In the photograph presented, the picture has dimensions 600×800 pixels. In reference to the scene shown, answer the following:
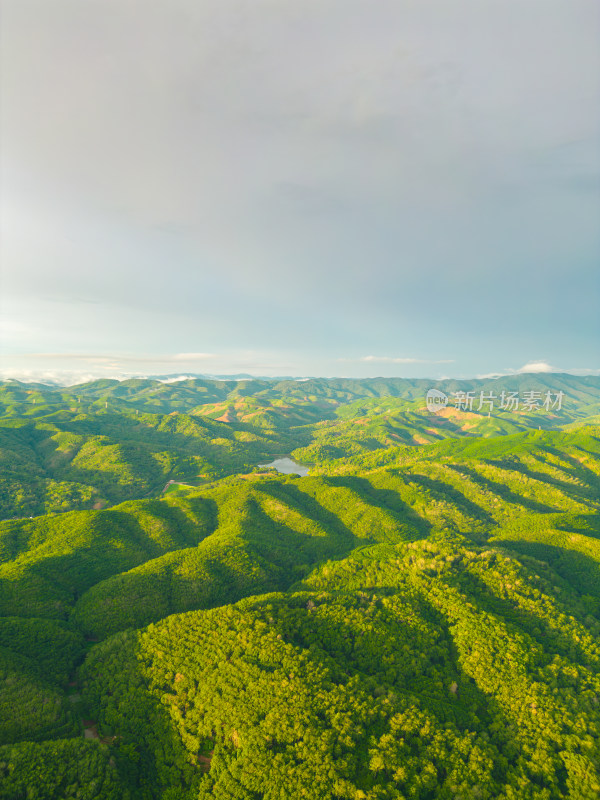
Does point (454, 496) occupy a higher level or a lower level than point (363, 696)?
lower

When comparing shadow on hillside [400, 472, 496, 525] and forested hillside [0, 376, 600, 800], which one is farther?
shadow on hillside [400, 472, 496, 525]

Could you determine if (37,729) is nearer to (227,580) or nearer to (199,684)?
(199,684)

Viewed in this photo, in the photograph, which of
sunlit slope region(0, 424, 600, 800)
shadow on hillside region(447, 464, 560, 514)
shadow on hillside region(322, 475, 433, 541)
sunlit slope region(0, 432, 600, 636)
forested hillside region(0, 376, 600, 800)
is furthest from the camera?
shadow on hillside region(447, 464, 560, 514)

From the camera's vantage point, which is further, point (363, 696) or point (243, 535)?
point (243, 535)

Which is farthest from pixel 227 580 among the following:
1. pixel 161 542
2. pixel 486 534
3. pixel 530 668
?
pixel 486 534

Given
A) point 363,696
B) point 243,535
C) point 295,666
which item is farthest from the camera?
point 243,535

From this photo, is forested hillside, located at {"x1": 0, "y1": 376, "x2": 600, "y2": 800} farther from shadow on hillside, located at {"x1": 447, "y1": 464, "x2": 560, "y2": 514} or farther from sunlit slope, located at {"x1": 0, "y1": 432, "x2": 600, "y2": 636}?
shadow on hillside, located at {"x1": 447, "y1": 464, "x2": 560, "y2": 514}

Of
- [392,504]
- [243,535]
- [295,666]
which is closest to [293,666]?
[295,666]

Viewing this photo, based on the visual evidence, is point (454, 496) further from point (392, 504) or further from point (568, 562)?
point (568, 562)

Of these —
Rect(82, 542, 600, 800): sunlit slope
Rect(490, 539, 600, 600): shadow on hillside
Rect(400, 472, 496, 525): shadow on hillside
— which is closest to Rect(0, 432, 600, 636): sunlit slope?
Rect(490, 539, 600, 600): shadow on hillside
